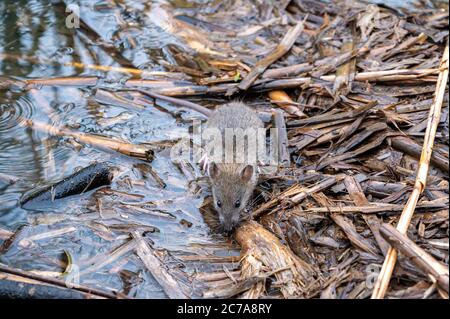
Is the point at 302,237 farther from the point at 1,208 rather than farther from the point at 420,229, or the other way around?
the point at 1,208

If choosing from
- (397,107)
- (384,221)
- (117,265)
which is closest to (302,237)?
(384,221)

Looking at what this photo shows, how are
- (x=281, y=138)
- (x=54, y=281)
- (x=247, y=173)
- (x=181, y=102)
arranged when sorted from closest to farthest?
(x=54, y=281) → (x=247, y=173) → (x=281, y=138) → (x=181, y=102)

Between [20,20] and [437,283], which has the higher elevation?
[437,283]

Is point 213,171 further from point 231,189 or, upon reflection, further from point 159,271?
point 159,271

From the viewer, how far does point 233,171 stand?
7.32m

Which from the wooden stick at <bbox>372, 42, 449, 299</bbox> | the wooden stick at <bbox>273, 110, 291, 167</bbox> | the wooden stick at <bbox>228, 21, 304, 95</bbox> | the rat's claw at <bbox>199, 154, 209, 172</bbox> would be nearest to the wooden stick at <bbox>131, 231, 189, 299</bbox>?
the rat's claw at <bbox>199, 154, 209, 172</bbox>

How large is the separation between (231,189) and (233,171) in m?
0.36

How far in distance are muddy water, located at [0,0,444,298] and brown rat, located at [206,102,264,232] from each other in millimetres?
279

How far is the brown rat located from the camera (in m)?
A: 6.80

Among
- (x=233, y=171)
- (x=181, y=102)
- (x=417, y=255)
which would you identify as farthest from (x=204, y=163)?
(x=417, y=255)

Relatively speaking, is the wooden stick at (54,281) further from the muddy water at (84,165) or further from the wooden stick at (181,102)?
the wooden stick at (181,102)

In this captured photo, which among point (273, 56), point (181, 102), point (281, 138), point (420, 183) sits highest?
point (420, 183)

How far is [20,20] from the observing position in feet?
34.8

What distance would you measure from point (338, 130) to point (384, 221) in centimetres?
186
